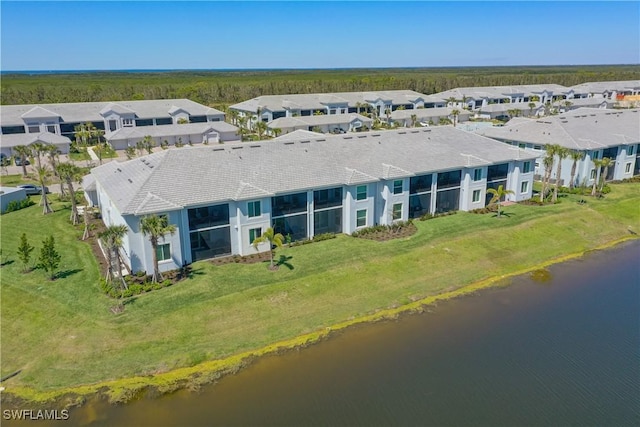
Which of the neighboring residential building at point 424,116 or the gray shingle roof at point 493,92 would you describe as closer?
the neighboring residential building at point 424,116

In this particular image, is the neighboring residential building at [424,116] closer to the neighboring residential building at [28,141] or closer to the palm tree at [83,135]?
the palm tree at [83,135]

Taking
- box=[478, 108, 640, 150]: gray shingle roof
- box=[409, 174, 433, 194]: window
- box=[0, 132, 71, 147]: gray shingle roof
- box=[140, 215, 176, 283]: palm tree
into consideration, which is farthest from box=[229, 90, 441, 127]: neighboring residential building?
box=[140, 215, 176, 283]: palm tree

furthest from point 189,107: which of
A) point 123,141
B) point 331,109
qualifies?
point 331,109

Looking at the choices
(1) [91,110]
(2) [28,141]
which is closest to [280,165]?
(2) [28,141]

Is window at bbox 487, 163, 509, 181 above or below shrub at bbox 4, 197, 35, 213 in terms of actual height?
above

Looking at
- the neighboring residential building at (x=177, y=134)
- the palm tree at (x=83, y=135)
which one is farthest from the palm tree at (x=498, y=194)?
the palm tree at (x=83, y=135)

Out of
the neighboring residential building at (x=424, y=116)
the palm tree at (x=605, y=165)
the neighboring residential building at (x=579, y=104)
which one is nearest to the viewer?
the palm tree at (x=605, y=165)

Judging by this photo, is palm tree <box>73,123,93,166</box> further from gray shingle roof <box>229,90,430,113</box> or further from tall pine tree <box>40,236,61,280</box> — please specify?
tall pine tree <box>40,236,61,280</box>
